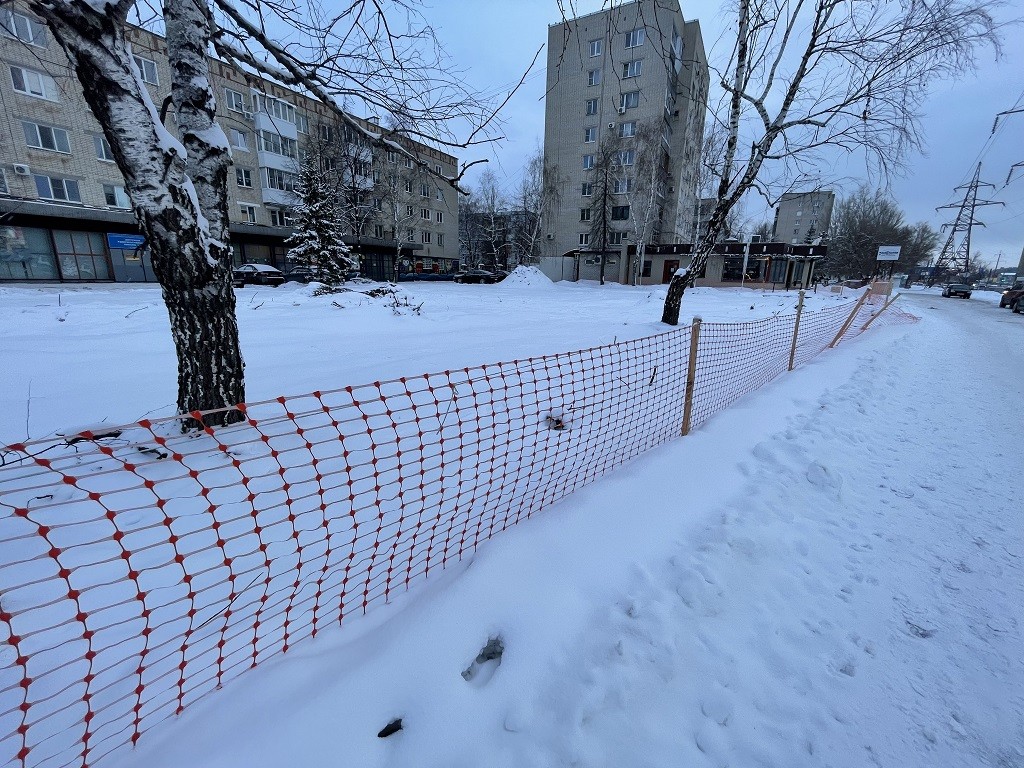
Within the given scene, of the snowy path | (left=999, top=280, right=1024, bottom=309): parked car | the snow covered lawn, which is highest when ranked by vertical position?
(left=999, top=280, right=1024, bottom=309): parked car

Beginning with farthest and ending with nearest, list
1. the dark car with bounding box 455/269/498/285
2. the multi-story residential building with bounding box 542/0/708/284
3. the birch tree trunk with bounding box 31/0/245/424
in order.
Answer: the dark car with bounding box 455/269/498/285
the multi-story residential building with bounding box 542/0/708/284
the birch tree trunk with bounding box 31/0/245/424

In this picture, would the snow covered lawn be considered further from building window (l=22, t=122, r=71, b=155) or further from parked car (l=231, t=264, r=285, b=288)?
building window (l=22, t=122, r=71, b=155)

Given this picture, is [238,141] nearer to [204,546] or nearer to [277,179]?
[277,179]

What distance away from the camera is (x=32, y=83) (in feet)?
68.1

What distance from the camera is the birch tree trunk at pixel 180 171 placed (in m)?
2.75

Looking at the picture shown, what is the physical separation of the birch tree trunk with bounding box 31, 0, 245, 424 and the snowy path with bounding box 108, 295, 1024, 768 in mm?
2660

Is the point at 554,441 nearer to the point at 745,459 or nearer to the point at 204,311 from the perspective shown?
the point at 745,459

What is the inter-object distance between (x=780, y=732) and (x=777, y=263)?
4019 centimetres

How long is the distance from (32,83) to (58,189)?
481 cm

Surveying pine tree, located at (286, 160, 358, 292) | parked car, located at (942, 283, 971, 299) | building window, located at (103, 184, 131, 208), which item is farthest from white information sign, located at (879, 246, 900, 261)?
building window, located at (103, 184, 131, 208)

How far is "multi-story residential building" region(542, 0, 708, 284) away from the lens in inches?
1288

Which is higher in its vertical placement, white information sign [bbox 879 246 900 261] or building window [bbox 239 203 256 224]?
building window [bbox 239 203 256 224]

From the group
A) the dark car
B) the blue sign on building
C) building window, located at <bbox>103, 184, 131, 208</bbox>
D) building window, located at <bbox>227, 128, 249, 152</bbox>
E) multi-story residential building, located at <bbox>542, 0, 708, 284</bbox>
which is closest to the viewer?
the blue sign on building

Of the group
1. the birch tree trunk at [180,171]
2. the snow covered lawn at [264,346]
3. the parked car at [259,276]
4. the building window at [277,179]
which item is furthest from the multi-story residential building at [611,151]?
the birch tree trunk at [180,171]
